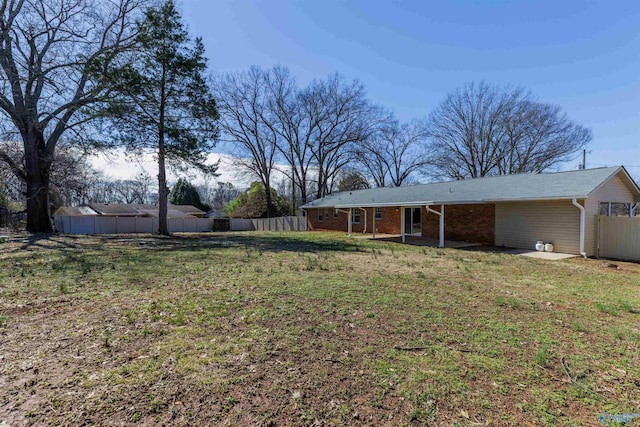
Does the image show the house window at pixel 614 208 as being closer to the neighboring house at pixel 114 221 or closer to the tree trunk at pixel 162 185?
the tree trunk at pixel 162 185

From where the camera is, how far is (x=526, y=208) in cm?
1241

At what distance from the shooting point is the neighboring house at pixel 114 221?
73.0 feet

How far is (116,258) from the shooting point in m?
8.81

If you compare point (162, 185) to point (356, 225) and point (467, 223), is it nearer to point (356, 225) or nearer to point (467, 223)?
point (356, 225)

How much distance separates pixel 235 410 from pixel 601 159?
114 feet

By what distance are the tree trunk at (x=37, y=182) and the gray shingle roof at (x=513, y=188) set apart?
1629cm

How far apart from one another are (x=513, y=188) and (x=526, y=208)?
1.16 m

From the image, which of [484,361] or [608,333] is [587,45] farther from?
[484,361]

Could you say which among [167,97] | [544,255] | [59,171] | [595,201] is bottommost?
[544,255]

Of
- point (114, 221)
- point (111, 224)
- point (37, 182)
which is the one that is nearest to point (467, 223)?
point (37, 182)

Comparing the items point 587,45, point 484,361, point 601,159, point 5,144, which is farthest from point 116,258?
point 601,159

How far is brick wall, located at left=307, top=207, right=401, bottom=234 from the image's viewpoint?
61.1ft

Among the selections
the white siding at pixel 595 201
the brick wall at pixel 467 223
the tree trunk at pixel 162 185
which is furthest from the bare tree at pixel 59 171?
the white siding at pixel 595 201

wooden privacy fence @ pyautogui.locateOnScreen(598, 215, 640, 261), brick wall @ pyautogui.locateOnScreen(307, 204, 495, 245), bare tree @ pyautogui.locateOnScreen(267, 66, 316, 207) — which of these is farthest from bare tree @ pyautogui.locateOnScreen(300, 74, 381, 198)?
wooden privacy fence @ pyautogui.locateOnScreen(598, 215, 640, 261)
